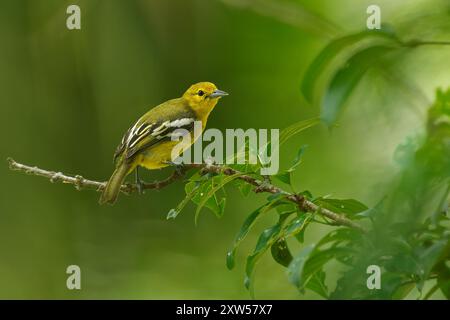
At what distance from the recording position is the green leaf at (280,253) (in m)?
1.21

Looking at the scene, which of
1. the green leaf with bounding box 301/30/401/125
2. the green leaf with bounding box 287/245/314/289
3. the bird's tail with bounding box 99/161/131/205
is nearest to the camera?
the green leaf with bounding box 301/30/401/125

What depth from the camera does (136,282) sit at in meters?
3.14

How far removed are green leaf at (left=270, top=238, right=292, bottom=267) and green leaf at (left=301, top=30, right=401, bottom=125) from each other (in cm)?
60

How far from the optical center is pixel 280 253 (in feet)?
4.00

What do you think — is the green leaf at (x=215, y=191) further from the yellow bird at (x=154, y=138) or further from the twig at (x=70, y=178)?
the yellow bird at (x=154, y=138)

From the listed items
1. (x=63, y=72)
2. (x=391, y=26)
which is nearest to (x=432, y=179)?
(x=391, y=26)

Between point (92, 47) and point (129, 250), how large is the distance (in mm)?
991

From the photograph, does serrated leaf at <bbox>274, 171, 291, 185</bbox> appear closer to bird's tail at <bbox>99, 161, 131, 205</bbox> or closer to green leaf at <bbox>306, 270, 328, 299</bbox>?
green leaf at <bbox>306, 270, 328, 299</bbox>

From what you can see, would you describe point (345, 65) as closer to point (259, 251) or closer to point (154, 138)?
point (259, 251)

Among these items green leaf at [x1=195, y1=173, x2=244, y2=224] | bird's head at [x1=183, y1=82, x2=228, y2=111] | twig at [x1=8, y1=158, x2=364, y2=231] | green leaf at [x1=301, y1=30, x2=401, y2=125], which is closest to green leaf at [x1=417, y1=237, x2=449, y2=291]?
twig at [x1=8, y1=158, x2=364, y2=231]

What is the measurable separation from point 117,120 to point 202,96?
115cm

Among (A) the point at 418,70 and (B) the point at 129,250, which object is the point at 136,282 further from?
(A) the point at 418,70

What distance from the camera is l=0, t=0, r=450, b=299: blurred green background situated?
297 cm

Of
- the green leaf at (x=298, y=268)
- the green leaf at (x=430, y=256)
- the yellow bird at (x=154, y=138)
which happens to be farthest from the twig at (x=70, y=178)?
the green leaf at (x=430, y=256)
